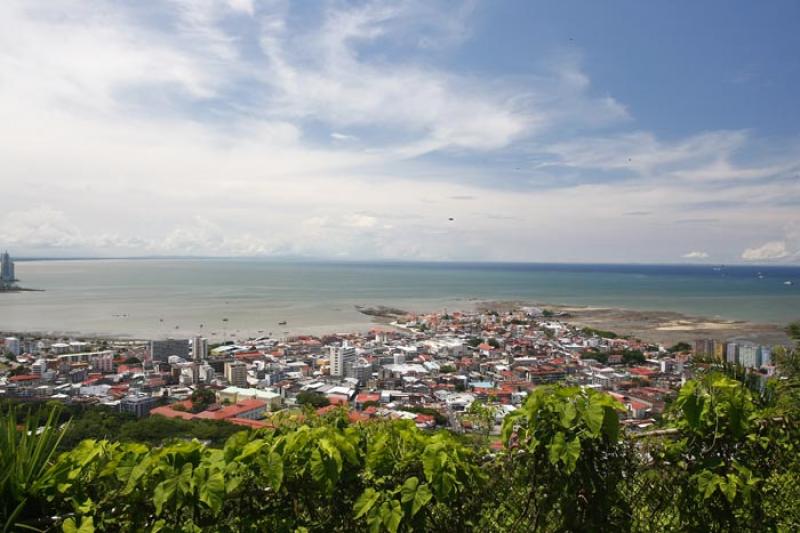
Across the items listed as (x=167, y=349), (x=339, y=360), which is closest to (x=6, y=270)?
(x=167, y=349)

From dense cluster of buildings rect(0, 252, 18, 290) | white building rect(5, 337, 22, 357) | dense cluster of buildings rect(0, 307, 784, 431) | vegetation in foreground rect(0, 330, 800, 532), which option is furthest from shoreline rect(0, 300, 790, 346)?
dense cluster of buildings rect(0, 252, 18, 290)

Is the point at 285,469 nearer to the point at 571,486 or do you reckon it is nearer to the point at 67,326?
the point at 571,486

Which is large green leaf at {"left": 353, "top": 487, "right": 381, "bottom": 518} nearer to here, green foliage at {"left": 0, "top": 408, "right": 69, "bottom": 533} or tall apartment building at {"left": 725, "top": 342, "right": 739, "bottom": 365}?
green foliage at {"left": 0, "top": 408, "right": 69, "bottom": 533}

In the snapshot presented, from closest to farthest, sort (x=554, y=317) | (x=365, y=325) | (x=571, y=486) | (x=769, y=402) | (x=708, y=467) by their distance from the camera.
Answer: (x=571, y=486), (x=708, y=467), (x=769, y=402), (x=365, y=325), (x=554, y=317)

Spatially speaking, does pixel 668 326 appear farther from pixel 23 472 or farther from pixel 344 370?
pixel 23 472

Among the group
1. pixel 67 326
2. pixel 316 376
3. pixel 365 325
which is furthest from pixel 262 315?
pixel 316 376

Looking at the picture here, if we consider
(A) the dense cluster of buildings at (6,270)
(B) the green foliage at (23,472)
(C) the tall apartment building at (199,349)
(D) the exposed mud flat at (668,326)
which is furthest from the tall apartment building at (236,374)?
(A) the dense cluster of buildings at (6,270)
